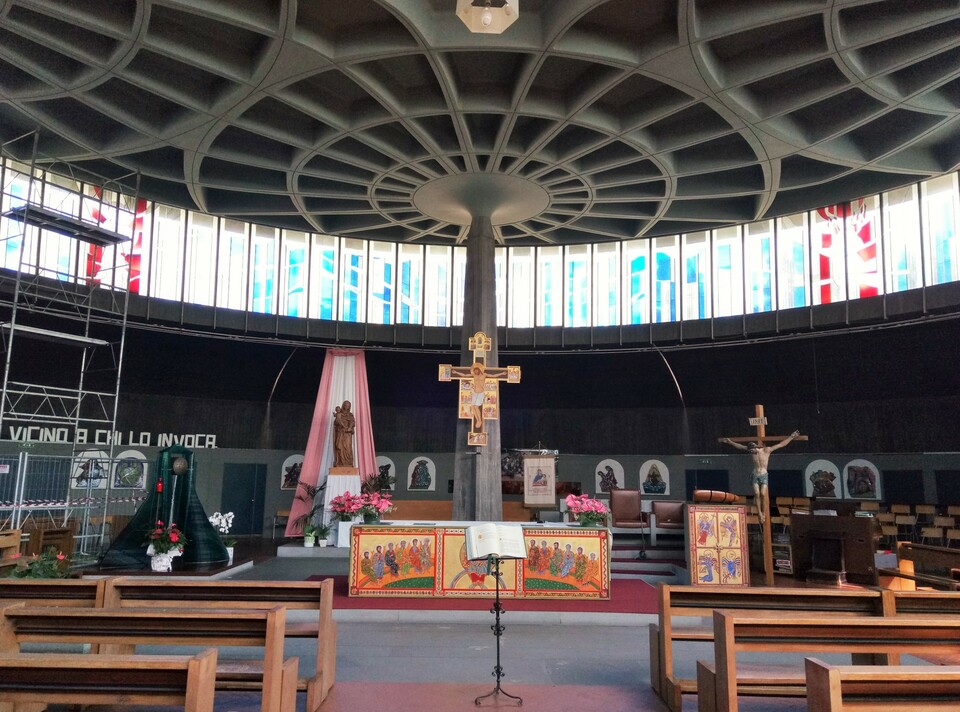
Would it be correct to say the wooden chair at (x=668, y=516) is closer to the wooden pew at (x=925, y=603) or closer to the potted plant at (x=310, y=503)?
the potted plant at (x=310, y=503)

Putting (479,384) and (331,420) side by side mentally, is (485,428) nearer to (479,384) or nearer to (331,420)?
(479,384)

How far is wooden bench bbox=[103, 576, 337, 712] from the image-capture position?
17.5ft

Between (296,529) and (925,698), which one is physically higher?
(925,698)

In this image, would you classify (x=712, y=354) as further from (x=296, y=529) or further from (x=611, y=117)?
(x=296, y=529)

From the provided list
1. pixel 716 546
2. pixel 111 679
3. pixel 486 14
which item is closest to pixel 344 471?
pixel 716 546

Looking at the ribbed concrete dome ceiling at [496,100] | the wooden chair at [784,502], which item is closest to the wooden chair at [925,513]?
the wooden chair at [784,502]

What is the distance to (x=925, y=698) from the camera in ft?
10.8

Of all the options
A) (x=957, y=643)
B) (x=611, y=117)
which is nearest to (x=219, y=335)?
(x=611, y=117)

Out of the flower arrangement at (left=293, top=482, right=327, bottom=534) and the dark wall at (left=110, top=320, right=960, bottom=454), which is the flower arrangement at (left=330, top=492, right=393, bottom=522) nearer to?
the flower arrangement at (left=293, top=482, right=327, bottom=534)

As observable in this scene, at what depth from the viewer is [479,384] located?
14.8 metres

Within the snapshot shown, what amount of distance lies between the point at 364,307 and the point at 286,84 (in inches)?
416

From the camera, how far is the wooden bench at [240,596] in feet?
17.5

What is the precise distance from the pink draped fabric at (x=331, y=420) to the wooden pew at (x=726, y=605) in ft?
44.7

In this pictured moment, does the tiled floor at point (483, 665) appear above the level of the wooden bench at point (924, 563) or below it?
below
